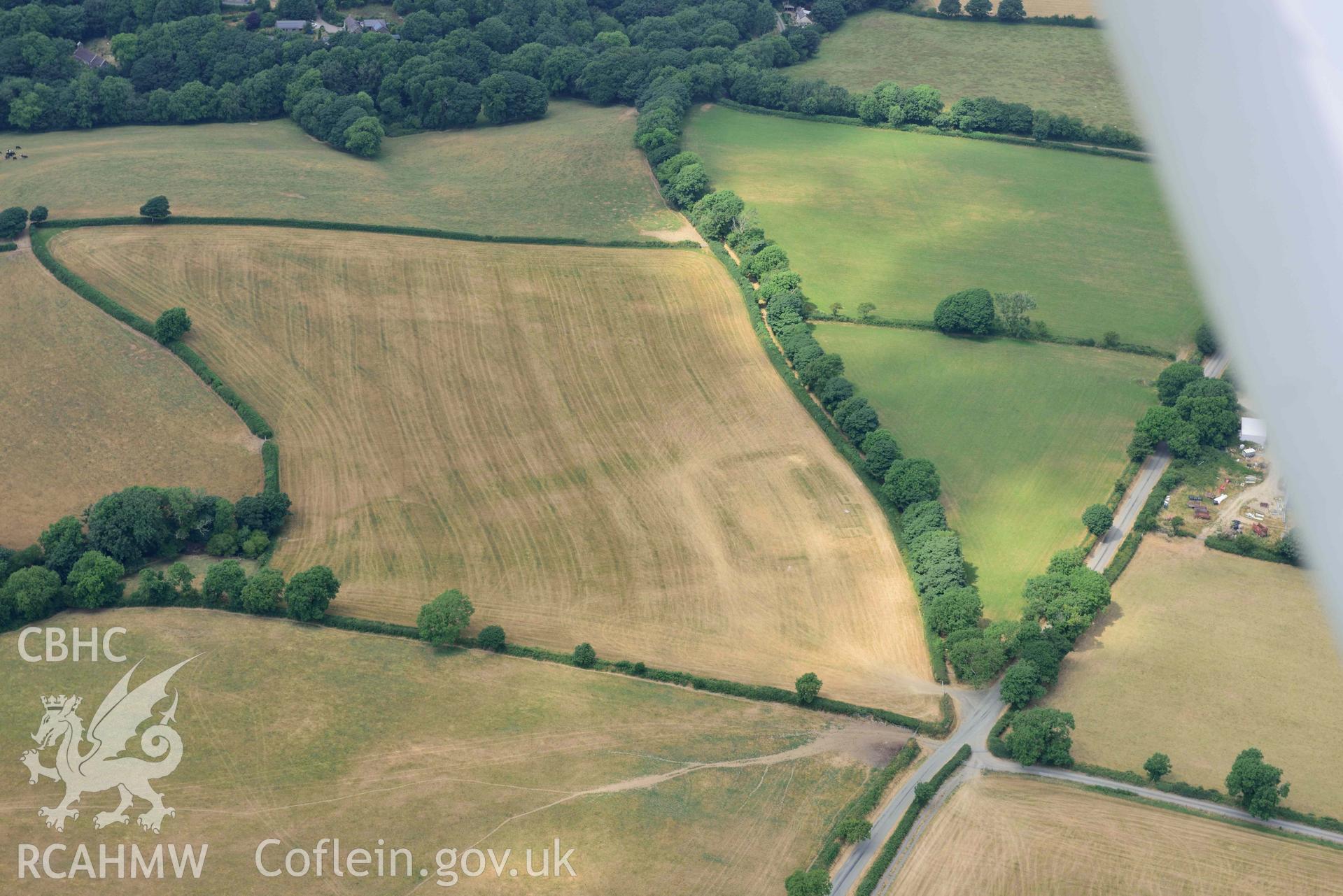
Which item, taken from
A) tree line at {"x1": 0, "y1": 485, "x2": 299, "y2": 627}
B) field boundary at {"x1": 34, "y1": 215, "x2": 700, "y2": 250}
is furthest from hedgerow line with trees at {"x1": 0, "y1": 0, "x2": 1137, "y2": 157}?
tree line at {"x1": 0, "y1": 485, "x2": 299, "y2": 627}

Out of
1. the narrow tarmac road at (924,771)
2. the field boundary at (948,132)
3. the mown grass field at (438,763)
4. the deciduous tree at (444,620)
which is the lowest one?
the mown grass field at (438,763)

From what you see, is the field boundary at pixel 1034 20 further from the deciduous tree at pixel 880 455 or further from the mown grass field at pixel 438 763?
the mown grass field at pixel 438 763

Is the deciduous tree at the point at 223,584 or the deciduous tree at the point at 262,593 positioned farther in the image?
the deciduous tree at the point at 223,584

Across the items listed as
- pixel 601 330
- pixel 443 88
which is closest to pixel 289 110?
pixel 443 88

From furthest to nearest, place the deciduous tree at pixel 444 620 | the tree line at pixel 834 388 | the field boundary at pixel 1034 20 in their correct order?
1. the field boundary at pixel 1034 20
2. the tree line at pixel 834 388
3. the deciduous tree at pixel 444 620

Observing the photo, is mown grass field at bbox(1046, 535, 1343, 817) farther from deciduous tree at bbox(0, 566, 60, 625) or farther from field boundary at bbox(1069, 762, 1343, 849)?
deciduous tree at bbox(0, 566, 60, 625)

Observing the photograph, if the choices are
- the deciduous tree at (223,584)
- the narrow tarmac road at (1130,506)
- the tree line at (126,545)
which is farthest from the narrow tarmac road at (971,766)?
the deciduous tree at (223,584)

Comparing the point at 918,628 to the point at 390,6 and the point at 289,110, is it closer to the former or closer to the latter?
the point at 289,110

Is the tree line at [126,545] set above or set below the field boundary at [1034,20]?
below

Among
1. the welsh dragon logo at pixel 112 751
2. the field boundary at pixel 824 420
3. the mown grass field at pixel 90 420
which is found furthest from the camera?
the mown grass field at pixel 90 420
